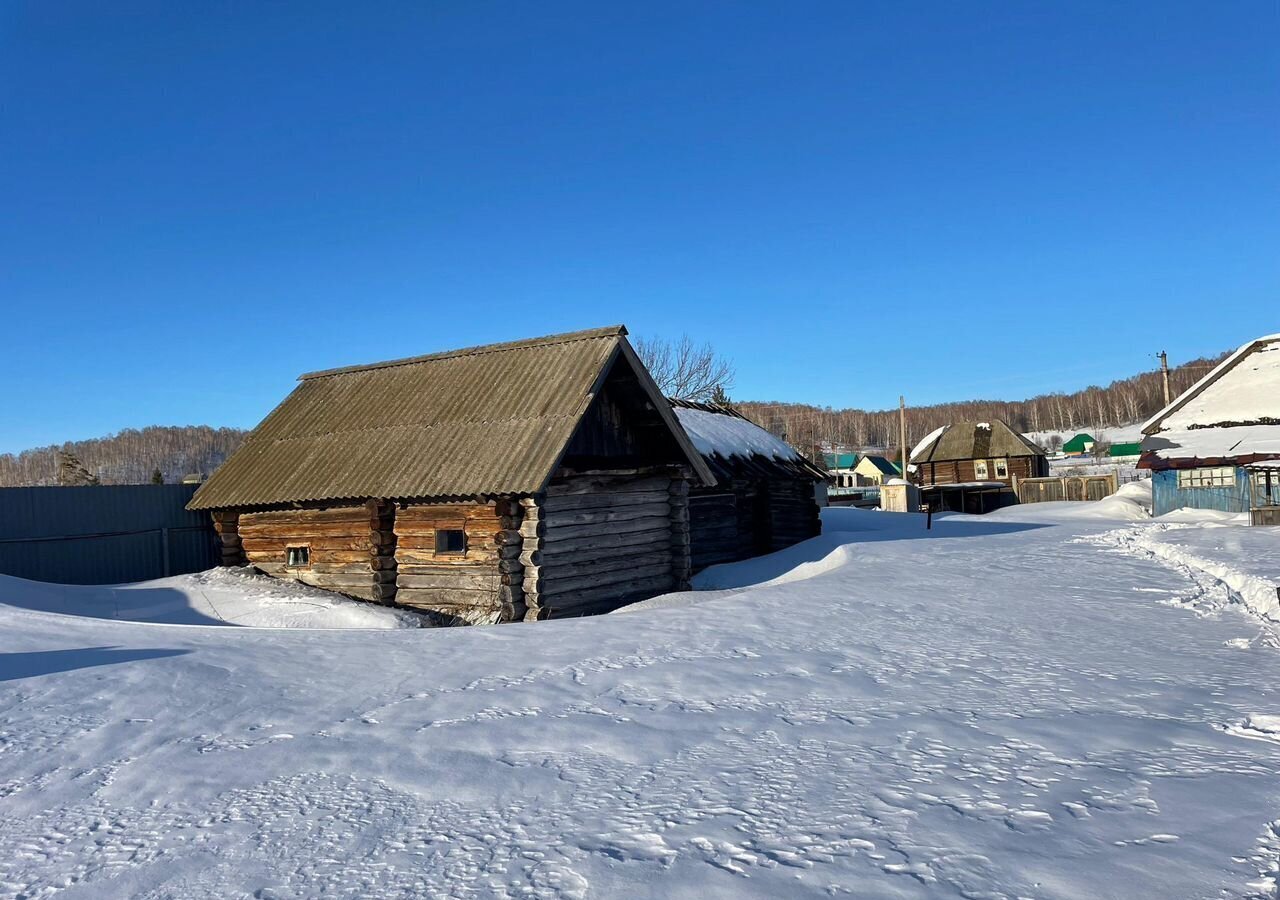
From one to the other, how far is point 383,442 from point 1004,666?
12.1 metres

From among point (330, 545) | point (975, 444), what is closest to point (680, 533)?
point (330, 545)

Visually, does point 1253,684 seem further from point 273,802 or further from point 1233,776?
point 273,802

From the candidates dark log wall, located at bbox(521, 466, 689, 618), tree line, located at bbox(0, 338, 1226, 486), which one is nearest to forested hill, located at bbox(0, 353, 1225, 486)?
tree line, located at bbox(0, 338, 1226, 486)

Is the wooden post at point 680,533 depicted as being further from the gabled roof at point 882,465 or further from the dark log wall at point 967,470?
the gabled roof at point 882,465

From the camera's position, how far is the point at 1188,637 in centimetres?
952

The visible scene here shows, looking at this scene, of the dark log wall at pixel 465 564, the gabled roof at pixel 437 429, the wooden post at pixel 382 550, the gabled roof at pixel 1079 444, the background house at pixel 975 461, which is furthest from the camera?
the gabled roof at pixel 1079 444

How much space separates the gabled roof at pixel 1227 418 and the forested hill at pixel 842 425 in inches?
2352

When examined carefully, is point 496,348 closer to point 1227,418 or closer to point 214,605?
point 214,605

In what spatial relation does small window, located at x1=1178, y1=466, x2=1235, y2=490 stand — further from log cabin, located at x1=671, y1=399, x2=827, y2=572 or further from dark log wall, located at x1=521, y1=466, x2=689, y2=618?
dark log wall, located at x1=521, y1=466, x2=689, y2=618

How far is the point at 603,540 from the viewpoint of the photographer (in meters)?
15.5

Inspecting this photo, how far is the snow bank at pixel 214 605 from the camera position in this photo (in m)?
13.7

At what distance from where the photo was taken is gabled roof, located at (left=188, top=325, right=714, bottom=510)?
14.6 meters

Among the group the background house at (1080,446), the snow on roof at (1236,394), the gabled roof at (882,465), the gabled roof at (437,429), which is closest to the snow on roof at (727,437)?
the gabled roof at (437,429)

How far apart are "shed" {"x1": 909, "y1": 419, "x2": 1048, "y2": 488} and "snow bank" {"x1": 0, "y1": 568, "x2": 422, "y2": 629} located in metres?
43.6
